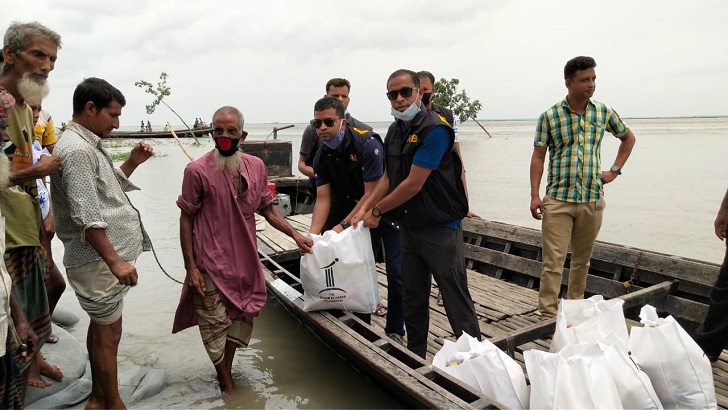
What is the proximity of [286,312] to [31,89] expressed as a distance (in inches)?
125

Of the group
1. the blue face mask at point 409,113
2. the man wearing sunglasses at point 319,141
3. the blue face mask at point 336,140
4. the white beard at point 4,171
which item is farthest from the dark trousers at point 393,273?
the white beard at point 4,171

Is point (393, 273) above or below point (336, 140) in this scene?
below

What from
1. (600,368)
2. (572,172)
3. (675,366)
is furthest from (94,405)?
(572,172)

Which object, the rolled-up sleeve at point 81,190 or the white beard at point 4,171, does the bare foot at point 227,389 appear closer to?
the rolled-up sleeve at point 81,190

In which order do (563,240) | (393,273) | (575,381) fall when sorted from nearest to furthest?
(575,381)
(393,273)
(563,240)

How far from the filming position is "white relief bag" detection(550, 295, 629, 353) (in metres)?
2.41

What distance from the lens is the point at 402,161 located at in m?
2.87

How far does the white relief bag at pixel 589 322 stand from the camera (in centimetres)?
241

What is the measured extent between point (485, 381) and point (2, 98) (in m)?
2.47

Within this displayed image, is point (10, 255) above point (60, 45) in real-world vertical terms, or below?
below

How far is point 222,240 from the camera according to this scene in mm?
2852

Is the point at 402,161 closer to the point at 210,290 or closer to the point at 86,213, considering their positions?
the point at 210,290

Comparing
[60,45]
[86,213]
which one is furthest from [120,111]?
[86,213]

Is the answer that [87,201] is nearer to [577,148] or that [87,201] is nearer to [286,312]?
[286,312]
